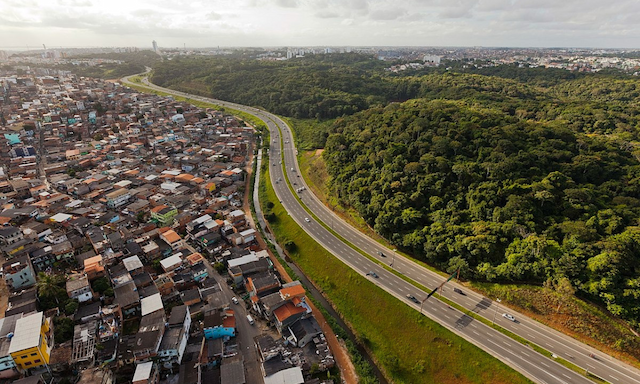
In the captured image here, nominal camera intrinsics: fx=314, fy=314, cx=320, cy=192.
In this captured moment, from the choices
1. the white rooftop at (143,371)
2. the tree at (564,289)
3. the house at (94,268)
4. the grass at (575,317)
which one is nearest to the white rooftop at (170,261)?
the house at (94,268)

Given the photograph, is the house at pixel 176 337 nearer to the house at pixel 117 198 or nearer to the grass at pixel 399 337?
the grass at pixel 399 337

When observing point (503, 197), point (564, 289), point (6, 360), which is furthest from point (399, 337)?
point (6, 360)

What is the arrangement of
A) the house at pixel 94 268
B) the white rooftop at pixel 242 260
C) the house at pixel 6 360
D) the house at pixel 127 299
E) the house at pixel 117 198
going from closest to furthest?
1. the house at pixel 6 360
2. the house at pixel 127 299
3. the house at pixel 94 268
4. the white rooftop at pixel 242 260
5. the house at pixel 117 198

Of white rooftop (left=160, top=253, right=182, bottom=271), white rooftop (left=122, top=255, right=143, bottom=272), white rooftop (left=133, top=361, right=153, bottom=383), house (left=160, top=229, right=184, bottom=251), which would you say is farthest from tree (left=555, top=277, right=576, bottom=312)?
white rooftop (left=122, top=255, right=143, bottom=272)

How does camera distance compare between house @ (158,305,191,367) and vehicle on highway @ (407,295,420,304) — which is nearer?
house @ (158,305,191,367)

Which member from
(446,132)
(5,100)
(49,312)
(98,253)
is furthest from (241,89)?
(49,312)

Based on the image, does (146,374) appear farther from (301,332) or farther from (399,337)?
(399,337)

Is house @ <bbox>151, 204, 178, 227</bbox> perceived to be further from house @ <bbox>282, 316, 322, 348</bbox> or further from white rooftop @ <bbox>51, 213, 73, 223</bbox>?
house @ <bbox>282, 316, 322, 348</bbox>

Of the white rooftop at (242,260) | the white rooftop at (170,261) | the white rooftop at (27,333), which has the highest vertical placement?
the white rooftop at (27,333)
